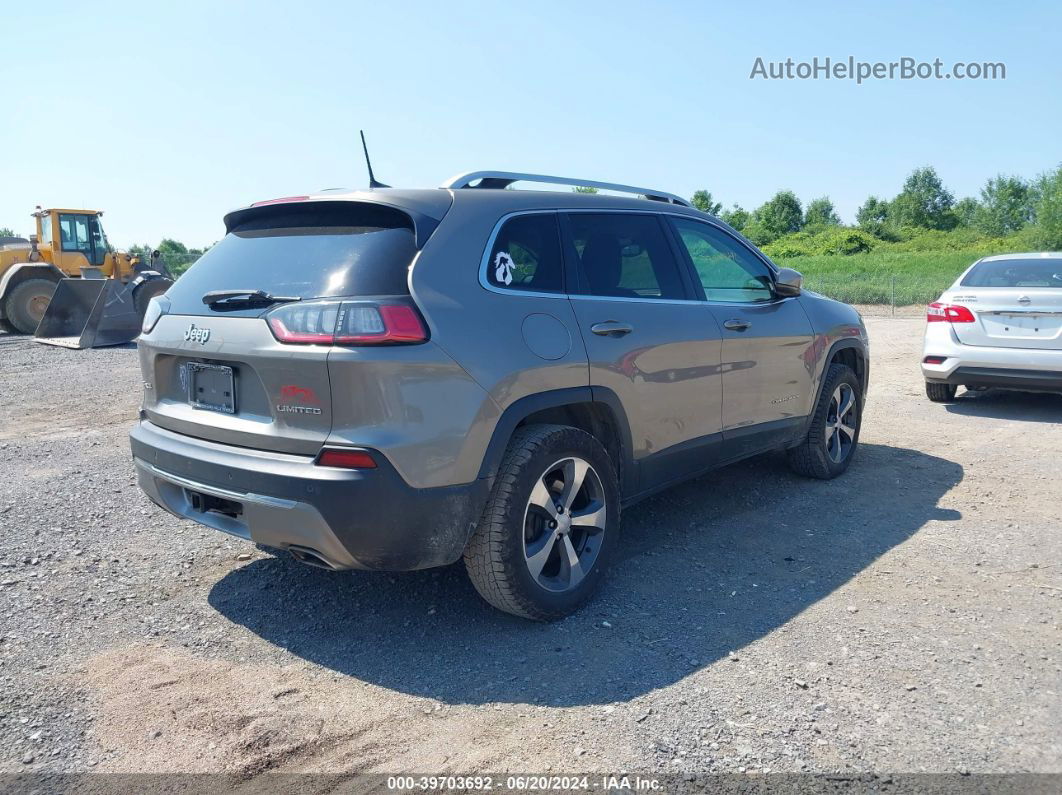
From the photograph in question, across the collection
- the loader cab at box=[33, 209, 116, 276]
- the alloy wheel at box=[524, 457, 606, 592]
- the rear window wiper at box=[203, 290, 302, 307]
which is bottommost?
the alloy wheel at box=[524, 457, 606, 592]

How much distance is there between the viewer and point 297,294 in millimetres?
3227

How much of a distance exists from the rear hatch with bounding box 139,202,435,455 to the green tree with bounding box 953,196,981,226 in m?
99.6

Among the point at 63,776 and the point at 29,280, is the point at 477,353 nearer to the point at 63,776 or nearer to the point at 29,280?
the point at 63,776

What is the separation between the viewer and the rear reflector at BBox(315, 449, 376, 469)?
298cm

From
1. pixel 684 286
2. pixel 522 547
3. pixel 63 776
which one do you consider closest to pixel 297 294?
pixel 522 547

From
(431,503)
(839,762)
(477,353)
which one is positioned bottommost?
(839,762)

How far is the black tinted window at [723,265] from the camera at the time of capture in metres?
4.68

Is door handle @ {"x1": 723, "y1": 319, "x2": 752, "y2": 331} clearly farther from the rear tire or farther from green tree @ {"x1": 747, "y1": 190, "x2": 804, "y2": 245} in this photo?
green tree @ {"x1": 747, "y1": 190, "x2": 804, "y2": 245}

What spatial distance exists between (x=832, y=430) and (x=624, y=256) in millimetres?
2489

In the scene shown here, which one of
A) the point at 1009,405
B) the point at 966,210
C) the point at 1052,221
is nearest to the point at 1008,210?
the point at 966,210

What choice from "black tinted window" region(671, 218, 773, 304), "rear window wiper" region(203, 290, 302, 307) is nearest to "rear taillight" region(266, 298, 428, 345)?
"rear window wiper" region(203, 290, 302, 307)

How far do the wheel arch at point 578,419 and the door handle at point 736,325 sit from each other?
1.06m

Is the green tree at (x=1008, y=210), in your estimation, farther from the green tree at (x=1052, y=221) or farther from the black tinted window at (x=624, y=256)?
the black tinted window at (x=624, y=256)

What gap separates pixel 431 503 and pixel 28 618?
2.04 m
